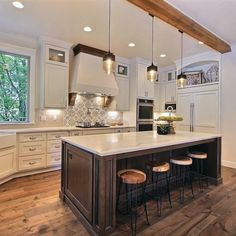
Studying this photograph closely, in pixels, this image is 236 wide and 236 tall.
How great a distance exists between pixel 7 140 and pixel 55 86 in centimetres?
154

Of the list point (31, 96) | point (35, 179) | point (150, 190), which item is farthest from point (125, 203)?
point (31, 96)

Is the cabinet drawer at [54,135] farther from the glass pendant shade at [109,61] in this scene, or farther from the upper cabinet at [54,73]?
the glass pendant shade at [109,61]

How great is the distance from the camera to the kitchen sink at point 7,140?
3.09 m

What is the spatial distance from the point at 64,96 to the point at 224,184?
12.4ft

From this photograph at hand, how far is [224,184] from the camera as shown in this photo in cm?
325


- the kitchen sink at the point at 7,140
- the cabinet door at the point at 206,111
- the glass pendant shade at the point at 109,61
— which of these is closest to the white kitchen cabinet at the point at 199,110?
the cabinet door at the point at 206,111

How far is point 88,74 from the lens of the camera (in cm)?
443

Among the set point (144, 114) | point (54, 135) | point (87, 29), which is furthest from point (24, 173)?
point (144, 114)

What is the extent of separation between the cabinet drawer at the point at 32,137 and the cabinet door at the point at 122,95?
2327mm

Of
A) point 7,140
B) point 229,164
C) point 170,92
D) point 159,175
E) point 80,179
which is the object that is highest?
point 170,92

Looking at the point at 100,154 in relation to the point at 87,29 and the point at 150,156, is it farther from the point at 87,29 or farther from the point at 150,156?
the point at 87,29

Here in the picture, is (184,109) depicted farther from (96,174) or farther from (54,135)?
(96,174)

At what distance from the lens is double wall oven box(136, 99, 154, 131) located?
5.45 m

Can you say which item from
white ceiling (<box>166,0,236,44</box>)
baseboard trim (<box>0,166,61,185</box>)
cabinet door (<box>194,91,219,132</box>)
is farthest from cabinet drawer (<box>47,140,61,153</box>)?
cabinet door (<box>194,91,219,132</box>)
